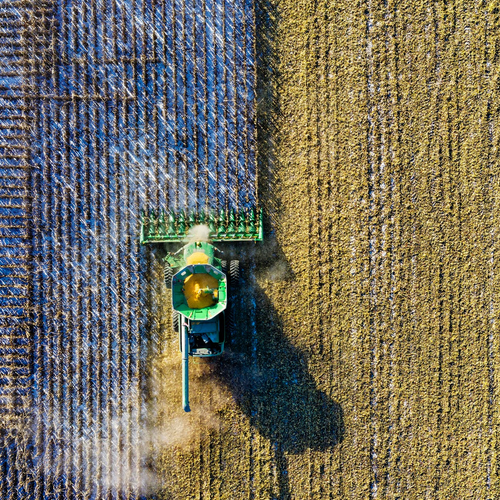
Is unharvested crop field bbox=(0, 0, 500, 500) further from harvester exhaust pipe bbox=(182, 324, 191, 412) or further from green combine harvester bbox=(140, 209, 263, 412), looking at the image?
harvester exhaust pipe bbox=(182, 324, 191, 412)

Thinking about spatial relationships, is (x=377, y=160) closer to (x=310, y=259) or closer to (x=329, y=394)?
(x=310, y=259)

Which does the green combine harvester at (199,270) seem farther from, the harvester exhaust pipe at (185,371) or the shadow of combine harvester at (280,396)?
the shadow of combine harvester at (280,396)

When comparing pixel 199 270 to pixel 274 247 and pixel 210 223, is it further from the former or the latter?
pixel 274 247

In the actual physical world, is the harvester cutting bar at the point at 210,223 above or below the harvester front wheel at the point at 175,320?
above

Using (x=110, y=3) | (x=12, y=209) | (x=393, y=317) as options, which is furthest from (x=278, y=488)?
(x=110, y=3)

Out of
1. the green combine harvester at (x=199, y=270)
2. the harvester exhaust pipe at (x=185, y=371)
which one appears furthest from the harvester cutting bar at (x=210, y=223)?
the harvester exhaust pipe at (x=185, y=371)

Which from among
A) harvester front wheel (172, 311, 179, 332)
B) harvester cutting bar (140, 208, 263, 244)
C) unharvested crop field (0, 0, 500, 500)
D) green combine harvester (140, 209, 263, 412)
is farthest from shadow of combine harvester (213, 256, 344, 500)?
harvester cutting bar (140, 208, 263, 244)

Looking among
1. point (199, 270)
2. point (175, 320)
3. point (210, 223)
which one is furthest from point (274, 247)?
point (175, 320)
